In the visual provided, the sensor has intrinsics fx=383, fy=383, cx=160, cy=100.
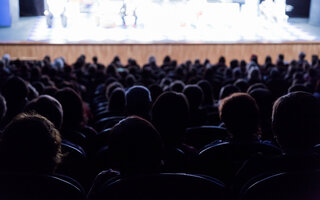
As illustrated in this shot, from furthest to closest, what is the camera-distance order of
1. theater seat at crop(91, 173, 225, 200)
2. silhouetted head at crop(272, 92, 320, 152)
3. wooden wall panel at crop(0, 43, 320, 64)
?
wooden wall panel at crop(0, 43, 320, 64)
silhouetted head at crop(272, 92, 320, 152)
theater seat at crop(91, 173, 225, 200)

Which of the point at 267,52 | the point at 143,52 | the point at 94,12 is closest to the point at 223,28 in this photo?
the point at 267,52

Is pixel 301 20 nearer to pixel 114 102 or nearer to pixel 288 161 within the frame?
pixel 114 102

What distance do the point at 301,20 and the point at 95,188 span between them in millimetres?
10328

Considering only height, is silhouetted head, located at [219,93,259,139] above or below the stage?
above

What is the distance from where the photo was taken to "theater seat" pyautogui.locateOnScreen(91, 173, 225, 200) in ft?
3.98

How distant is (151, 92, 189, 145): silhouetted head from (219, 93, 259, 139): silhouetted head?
29 centimetres

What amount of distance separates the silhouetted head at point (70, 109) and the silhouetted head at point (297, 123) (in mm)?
1472

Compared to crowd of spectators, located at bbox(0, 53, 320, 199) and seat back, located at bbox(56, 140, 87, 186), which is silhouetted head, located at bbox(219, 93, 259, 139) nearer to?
crowd of spectators, located at bbox(0, 53, 320, 199)

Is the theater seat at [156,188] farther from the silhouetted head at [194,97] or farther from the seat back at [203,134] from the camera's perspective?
the silhouetted head at [194,97]

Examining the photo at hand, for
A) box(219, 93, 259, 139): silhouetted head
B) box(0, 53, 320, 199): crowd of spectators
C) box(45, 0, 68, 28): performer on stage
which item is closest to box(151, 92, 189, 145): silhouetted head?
box(0, 53, 320, 199): crowd of spectators

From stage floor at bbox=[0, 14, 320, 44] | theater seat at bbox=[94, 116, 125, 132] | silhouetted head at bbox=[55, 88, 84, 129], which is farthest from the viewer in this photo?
stage floor at bbox=[0, 14, 320, 44]

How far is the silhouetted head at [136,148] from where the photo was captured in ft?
4.58

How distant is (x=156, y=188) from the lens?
1.21m

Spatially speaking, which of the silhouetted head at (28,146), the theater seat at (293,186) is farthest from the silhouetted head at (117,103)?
the theater seat at (293,186)
